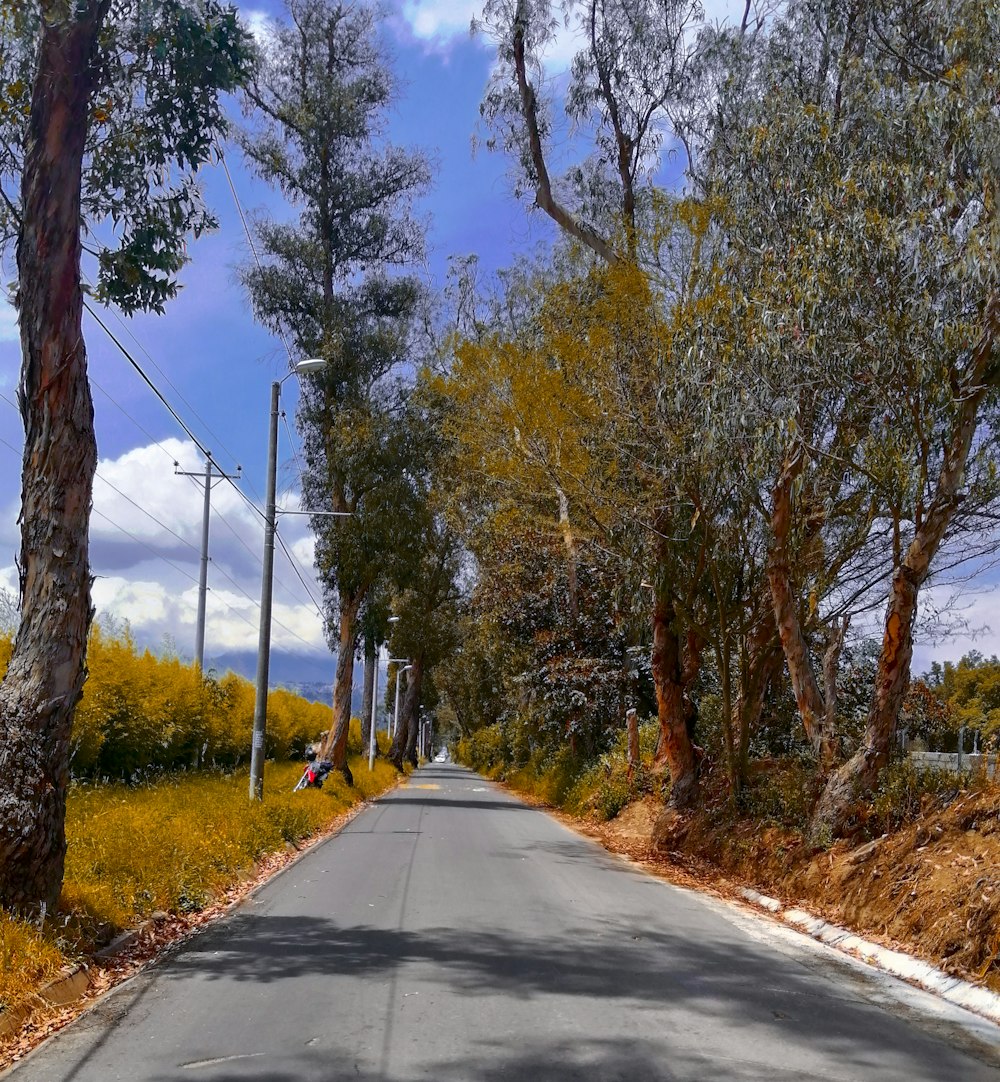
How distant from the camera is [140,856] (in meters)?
10.9

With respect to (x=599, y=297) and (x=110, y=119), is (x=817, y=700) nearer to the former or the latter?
(x=599, y=297)

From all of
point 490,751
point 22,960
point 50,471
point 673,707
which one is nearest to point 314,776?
point 673,707

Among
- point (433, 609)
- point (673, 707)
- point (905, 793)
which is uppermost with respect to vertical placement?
point (433, 609)

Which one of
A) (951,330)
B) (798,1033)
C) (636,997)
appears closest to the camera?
(798,1033)

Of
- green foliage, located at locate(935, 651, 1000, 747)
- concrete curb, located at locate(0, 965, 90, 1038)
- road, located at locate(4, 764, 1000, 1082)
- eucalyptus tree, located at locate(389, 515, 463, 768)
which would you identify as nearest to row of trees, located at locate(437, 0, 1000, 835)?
road, located at locate(4, 764, 1000, 1082)

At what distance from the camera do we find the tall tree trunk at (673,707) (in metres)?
19.3

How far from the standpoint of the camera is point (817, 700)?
1448 centimetres

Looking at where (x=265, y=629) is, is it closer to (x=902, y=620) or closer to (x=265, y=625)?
(x=265, y=625)

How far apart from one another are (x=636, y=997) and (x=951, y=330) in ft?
23.1

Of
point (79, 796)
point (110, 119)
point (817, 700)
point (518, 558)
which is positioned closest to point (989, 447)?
point (817, 700)

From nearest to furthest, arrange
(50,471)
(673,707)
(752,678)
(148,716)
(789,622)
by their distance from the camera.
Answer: (50,471)
(789,622)
(752,678)
(673,707)
(148,716)

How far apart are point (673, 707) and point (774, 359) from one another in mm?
9151

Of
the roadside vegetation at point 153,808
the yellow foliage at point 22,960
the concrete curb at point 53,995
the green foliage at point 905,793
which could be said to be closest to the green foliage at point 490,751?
the roadside vegetation at point 153,808

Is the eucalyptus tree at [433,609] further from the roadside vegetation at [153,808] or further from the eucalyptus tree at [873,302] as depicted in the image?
the eucalyptus tree at [873,302]
